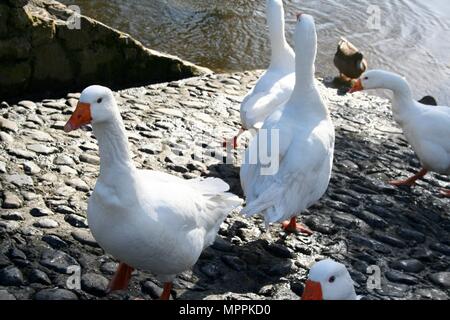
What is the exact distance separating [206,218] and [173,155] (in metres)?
1.96

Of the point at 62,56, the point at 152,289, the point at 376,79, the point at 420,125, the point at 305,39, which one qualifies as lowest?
the point at 152,289

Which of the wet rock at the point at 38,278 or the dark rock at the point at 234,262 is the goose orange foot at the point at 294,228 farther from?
the wet rock at the point at 38,278

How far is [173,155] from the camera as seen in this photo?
21.6 ft

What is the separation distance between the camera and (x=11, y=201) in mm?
5316

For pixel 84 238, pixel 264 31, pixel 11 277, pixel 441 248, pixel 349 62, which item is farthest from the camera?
pixel 264 31

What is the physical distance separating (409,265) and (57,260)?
2.63 metres

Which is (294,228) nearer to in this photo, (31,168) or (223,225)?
(223,225)

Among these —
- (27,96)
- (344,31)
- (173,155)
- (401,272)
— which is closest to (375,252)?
(401,272)

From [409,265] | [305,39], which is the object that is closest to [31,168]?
[305,39]

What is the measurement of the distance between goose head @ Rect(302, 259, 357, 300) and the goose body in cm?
242

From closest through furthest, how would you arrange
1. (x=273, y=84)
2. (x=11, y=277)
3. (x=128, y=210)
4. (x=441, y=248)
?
1. (x=128, y=210)
2. (x=11, y=277)
3. (x=441, y=248)
4. (x=273, y=84)

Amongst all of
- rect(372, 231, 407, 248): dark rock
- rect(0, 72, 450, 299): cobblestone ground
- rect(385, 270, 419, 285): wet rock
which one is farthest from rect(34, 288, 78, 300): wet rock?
rect(372, 231, 407, 248): dark rock

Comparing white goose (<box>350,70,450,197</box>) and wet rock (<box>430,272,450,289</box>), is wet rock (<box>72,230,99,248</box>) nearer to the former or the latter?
wet rock (<box>430,272,450,289</box>)

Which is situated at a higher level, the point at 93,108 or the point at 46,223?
the point at 93,108
